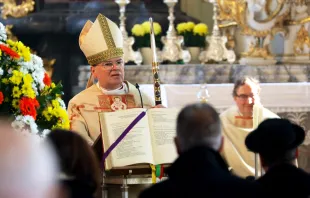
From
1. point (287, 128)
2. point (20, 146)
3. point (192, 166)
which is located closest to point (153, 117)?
point (287, 128)

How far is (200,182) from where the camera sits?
13.8 ft

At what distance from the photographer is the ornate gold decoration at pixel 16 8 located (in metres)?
12.9

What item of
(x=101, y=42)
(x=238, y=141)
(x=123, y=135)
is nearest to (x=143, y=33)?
(x=238, y=141)

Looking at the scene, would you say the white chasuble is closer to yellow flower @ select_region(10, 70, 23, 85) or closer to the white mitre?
the white mitre

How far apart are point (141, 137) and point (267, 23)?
551cm

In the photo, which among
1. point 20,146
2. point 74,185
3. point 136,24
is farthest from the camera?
point 136,24

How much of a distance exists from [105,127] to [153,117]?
34cm

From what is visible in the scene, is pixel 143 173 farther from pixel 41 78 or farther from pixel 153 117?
pixel 41 78

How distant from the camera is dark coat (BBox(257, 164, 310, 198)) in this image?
14.8 feet

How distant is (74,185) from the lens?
418cm

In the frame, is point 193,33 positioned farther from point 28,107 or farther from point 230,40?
point 28,107

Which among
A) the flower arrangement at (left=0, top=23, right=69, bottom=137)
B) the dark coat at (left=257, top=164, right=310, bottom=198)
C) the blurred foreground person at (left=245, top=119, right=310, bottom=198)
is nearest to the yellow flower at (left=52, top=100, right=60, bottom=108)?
the flower arrangement at (left=0, top=23, right=69, bottom=137)

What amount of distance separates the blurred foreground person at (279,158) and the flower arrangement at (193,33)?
23.3 feet

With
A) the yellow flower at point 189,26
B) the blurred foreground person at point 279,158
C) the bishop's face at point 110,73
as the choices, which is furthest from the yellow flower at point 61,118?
the yellow flower at point 189,26
